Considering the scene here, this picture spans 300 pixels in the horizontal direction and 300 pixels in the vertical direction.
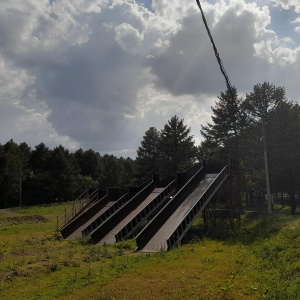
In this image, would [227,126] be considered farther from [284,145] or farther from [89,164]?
[89,164]

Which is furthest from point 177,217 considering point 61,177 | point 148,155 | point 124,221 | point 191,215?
point 61,177

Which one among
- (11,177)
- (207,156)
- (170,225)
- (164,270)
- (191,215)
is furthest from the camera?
(11,177)

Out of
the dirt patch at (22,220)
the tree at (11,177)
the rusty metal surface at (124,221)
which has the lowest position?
the dirt patch at (22,220)

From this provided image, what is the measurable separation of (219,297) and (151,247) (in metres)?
9.61

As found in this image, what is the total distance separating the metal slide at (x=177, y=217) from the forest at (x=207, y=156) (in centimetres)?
639

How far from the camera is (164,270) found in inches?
524

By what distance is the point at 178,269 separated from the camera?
43.6 feet

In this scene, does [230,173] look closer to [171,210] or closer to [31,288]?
[171,210]

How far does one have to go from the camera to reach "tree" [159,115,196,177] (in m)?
58.6

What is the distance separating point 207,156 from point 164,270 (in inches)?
1693

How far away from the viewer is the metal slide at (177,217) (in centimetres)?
1939

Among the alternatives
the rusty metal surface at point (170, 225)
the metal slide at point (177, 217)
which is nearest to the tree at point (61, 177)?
the metal slide at point (177, 217)

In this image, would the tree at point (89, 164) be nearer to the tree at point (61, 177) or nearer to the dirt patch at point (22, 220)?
the tree at point (61, 177)

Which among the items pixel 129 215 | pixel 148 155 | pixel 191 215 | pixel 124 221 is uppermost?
pixel 148 155
